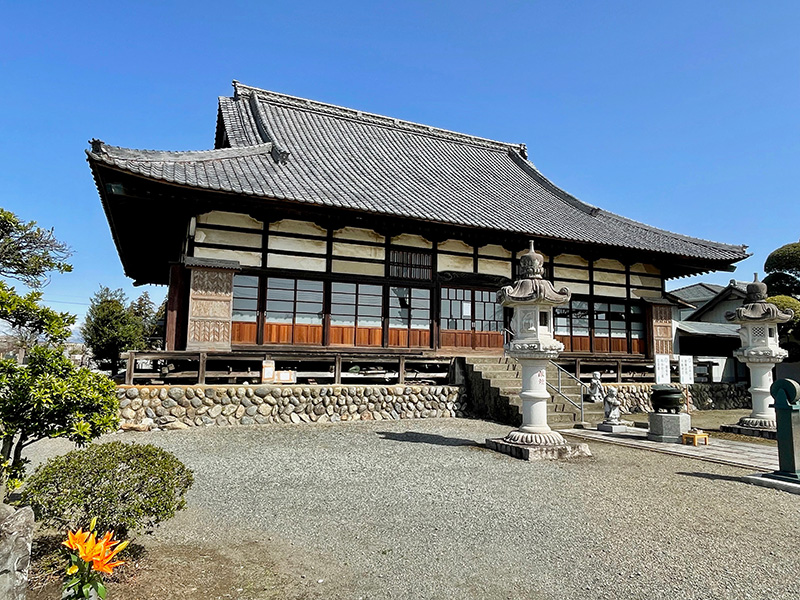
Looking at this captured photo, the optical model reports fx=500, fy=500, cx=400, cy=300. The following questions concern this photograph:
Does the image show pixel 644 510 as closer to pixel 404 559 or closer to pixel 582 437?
pixel 404 559

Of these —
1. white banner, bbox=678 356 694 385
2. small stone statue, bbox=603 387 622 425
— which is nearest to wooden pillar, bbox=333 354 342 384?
small stone statue, bbox=603 387 622 425

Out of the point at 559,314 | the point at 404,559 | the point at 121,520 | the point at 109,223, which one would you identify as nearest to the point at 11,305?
the point at 121,520

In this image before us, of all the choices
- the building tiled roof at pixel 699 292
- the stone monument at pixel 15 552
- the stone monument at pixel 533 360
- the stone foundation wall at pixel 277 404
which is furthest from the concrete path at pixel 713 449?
the building tiled roof at pixel 699 292

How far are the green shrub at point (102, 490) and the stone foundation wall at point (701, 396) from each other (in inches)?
569

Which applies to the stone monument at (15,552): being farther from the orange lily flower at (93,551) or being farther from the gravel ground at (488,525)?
the gravel ground at (488,525)

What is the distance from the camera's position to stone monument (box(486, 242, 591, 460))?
26.3ft

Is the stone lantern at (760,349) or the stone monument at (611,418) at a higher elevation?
the stone lantern at (760,349)

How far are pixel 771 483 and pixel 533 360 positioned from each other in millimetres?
3481

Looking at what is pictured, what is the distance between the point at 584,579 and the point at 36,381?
14.3 feet

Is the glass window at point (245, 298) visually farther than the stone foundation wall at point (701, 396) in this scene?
No

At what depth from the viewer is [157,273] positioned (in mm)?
21062

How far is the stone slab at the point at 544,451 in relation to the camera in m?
7.82

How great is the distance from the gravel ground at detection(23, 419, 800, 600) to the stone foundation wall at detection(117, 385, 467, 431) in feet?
7.65

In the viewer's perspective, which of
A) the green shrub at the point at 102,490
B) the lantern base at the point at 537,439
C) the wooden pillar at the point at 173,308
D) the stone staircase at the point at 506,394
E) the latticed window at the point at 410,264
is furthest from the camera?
the latticed window at the point at 410,264
